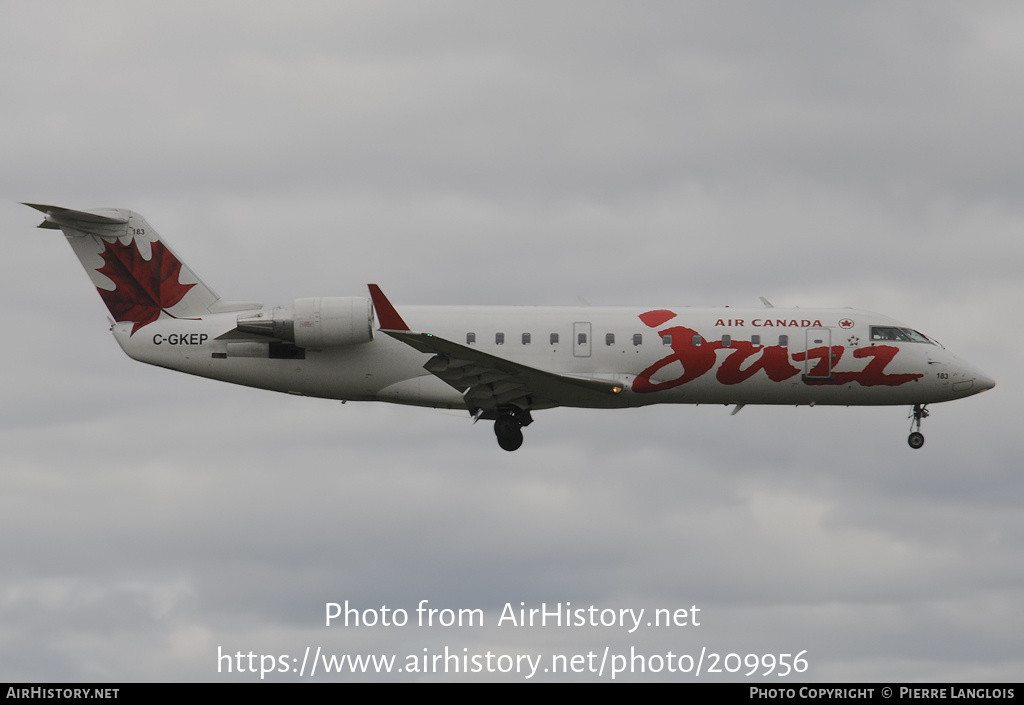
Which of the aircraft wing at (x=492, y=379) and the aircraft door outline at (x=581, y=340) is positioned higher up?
the aircraft door outline at (x=581, y=340)

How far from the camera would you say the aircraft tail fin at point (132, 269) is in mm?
43156

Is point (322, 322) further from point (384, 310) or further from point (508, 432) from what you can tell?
point (508, 432)

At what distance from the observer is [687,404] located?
4275 cm

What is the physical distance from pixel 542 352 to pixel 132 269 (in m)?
12.3

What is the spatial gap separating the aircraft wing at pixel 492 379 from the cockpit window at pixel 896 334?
25.6 feet

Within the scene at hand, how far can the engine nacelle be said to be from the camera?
→ 41.2 metres

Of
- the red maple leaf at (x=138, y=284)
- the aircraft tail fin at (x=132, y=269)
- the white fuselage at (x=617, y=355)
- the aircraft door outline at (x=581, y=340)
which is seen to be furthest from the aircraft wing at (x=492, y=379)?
the red maple leaf at (x=138, y=284)

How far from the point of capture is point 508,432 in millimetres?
42125

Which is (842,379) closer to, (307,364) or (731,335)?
(731,335)

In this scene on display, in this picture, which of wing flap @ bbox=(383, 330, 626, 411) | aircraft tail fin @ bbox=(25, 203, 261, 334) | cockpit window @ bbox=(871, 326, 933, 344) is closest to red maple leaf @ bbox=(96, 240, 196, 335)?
aircraft tail fin @ bbox=(25, 203, 261, 334)

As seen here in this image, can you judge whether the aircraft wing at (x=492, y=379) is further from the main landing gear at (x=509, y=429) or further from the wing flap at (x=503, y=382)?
the main landing gear at (x=509, y=429)

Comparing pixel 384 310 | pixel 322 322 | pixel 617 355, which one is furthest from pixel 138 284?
pixel 617 355

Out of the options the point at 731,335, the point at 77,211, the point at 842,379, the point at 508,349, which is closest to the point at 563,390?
the point at 508,349

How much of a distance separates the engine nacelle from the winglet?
1.95 meters
